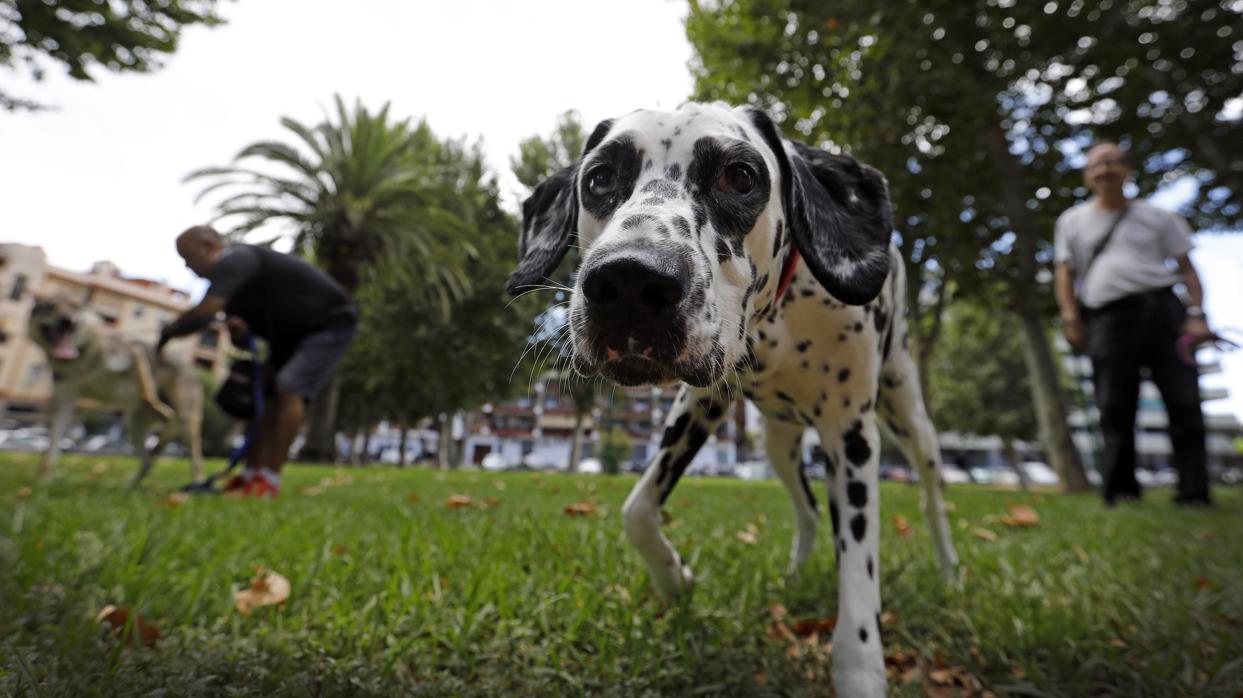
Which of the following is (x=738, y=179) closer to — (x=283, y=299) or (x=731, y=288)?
(x=731, y=288)

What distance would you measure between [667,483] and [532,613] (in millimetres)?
598

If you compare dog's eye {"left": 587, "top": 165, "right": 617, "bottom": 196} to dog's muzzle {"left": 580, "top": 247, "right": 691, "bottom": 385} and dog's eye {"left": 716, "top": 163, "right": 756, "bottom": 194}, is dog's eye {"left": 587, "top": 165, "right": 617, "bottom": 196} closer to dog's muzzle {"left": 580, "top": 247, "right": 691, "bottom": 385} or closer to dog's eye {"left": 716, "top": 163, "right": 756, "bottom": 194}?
dog's eye {"left": 716, "top": 163, "right": 756, "bottom": 194}

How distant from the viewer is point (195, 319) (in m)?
4.54

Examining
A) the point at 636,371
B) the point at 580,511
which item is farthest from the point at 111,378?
the point at 636,371

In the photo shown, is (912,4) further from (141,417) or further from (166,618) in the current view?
(141,417)

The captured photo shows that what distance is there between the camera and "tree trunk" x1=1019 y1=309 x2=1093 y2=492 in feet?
35.1

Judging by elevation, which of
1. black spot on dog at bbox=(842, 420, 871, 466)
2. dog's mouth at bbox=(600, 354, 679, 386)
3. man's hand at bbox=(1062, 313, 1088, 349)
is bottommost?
black spot on dog at bbox=(842, 420, 871, 466)

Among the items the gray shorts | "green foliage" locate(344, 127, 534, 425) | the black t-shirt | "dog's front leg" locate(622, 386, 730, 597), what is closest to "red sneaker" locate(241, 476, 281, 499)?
the gray shorts

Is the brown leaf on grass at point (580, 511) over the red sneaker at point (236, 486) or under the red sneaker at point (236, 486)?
over

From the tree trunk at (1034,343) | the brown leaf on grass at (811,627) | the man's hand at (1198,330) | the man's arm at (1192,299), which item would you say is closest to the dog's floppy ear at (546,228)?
the brown leaf on grass at (811,627)

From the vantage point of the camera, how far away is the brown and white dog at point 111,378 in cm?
574

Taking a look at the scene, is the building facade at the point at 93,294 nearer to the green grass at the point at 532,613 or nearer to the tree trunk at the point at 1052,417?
the green grass at the point at 532,613

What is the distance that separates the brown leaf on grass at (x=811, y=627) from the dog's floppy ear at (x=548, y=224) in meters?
1.42

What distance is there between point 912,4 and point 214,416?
39.6m
